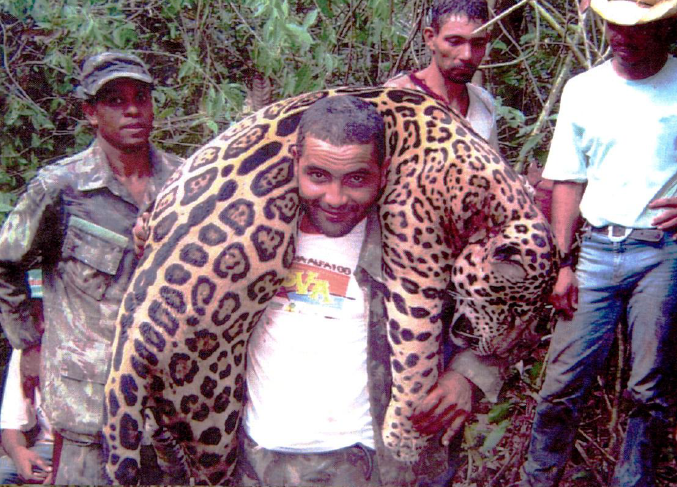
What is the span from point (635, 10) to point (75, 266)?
200cm

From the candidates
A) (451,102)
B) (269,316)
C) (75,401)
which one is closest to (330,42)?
(451,102)

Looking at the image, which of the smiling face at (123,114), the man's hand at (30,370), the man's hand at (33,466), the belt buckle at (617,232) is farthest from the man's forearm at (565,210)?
the man's hand at (33,466)

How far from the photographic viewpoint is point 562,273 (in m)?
2.39

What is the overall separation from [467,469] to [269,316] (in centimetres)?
100

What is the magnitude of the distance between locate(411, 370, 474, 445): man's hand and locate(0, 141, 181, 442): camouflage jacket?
3.45 feet

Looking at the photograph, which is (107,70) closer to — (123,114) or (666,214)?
(123,114)

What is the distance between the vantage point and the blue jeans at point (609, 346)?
234 centimetres

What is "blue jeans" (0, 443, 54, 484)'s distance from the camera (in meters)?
2.59

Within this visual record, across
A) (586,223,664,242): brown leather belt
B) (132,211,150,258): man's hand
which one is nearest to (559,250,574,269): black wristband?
(586,223,664,242): brown leather belt

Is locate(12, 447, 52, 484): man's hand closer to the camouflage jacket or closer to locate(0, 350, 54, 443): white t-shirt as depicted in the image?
locate(0, 350, 54, 443): white t-shirt

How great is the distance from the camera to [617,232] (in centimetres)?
236

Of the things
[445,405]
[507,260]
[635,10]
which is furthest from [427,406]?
[635,10]

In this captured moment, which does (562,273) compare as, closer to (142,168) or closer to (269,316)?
(269,316)

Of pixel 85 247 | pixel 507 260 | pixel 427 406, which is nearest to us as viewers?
pixel 507 260
